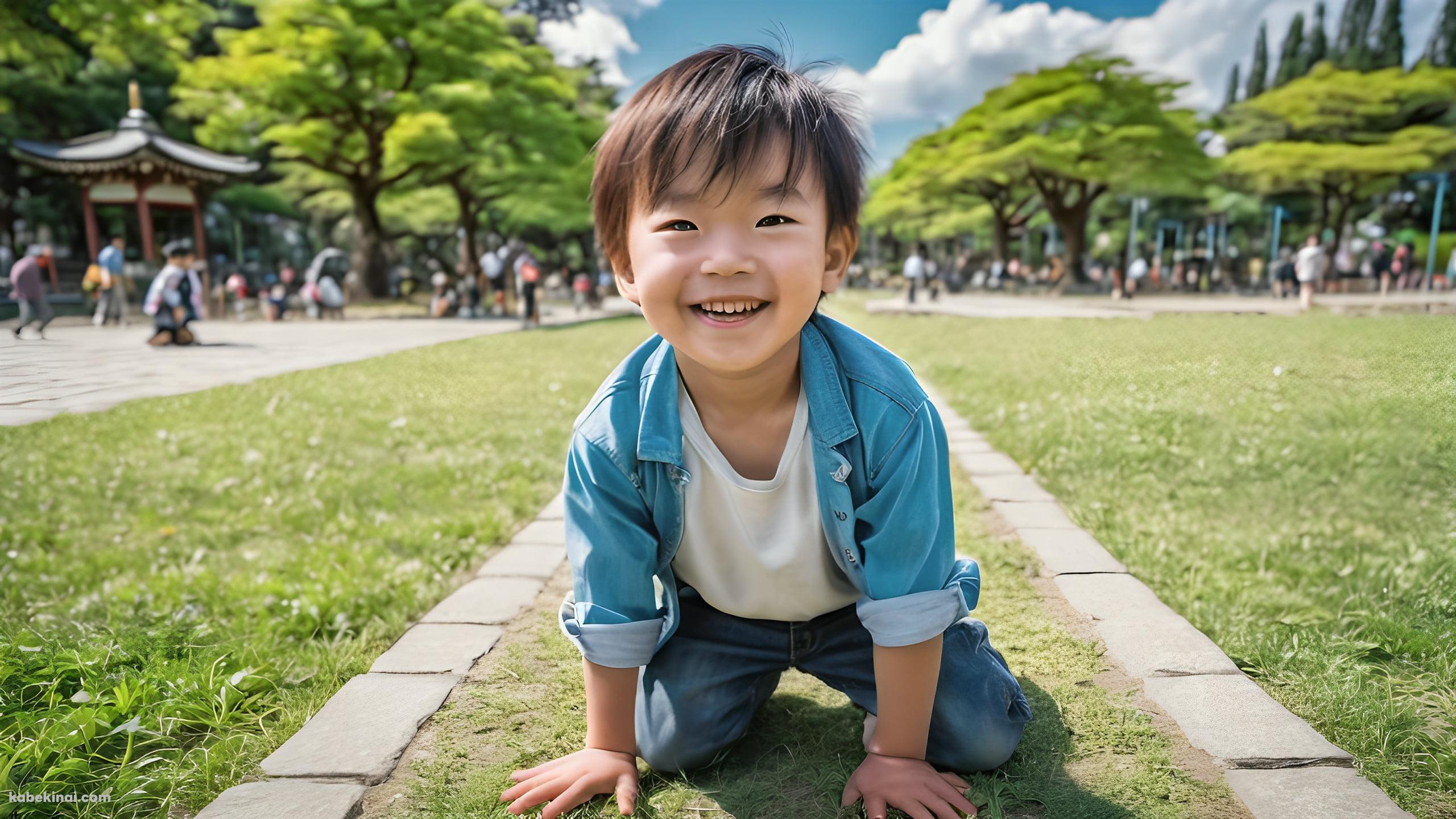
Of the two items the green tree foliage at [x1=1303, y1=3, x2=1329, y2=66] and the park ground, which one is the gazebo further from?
the green tree foliage at [x1=1303, y1=3, x2=1329, y2=66]

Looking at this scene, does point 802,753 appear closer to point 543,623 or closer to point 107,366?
point 543,623

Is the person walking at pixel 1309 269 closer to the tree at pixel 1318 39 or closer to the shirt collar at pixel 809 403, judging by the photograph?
the tree at pixel 1318 39

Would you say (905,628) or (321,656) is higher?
(905,628)

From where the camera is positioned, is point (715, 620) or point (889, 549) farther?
point (715, 620)

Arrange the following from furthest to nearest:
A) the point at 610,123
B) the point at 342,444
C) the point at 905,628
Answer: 1. the point at 342,444
2. the point at 610,123
3. the point at 905,628

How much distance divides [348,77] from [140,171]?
11514 millimetres

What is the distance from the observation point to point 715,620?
1934mm

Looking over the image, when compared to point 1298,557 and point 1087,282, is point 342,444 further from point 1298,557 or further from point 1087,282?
point 1087,282

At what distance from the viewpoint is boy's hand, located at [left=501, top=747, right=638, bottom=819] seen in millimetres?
1594

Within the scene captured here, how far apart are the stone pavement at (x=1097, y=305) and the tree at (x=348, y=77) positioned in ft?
35.3

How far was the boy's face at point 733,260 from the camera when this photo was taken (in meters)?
1.47

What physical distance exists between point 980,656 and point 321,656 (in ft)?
5.59

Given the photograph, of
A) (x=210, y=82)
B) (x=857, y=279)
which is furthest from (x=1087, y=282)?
(x=210, y=82)

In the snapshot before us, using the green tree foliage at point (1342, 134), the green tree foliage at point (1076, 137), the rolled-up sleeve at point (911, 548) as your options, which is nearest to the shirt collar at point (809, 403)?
the rolled-up sleeve at point (911, 548)
